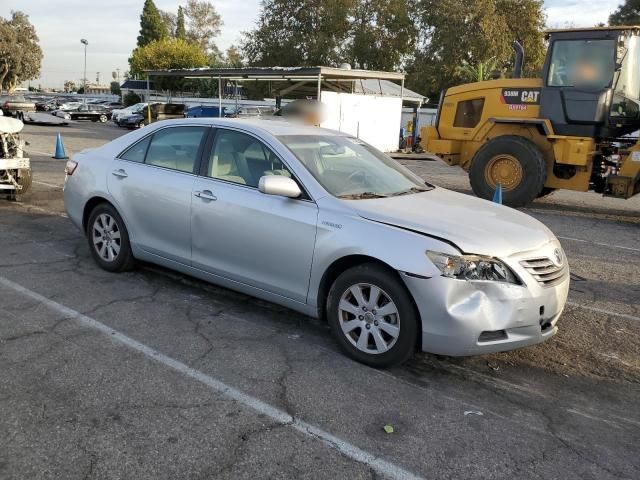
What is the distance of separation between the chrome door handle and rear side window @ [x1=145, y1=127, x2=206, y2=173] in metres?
0.30

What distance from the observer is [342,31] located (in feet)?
148

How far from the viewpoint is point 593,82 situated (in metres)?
9.50

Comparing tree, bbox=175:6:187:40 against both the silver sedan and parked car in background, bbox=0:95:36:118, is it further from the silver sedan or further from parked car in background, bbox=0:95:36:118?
the silver sedan

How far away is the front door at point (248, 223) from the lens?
4062 millimetres

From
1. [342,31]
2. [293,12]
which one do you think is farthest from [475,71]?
[293,12]

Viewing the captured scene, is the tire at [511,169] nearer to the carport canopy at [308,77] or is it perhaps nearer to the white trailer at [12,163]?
the white trailer at [12,163]

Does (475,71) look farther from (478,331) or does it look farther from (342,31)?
(478,331)

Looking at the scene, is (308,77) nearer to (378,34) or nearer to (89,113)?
(89,113)

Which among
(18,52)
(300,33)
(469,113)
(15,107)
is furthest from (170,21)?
(469,113)

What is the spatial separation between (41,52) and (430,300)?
73.8 meters

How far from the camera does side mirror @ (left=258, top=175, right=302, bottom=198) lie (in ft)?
13.2

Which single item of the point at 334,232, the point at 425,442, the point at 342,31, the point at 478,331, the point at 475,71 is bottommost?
the point at 425,442

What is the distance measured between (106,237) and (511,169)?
756 centimetres

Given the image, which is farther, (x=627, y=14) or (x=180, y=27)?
(x=180, y=27)
